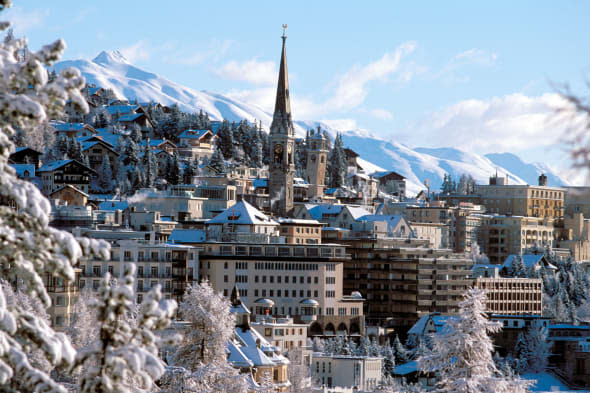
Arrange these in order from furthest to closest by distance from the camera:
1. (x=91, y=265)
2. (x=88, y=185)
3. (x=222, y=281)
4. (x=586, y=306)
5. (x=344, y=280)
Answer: (x=88, y=185)
(x=586, y=306)
(x=344, y=280)
(x=222, y=281)
(x=91, y=265)

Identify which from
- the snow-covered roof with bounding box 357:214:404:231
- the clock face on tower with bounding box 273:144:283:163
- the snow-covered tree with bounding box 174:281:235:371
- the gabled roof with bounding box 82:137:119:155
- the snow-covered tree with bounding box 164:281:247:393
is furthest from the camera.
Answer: the gabled roof with bounding box 82:137:119:155

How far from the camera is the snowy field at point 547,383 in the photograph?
12100 cm

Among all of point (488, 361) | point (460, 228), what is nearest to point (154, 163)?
point (460, 228)

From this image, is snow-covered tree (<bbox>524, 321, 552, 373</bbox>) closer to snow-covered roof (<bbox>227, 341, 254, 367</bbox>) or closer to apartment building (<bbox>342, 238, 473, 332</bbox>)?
apartment building (<bbox>342, 238, 473, 332</bbox>)

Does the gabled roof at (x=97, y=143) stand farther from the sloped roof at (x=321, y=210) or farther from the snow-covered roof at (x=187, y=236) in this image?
the snow-covered roof at (x=187, y=236)

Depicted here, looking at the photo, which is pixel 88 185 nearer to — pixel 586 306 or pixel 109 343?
pixel 586 306

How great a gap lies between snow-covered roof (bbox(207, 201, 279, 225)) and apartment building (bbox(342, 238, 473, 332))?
10113 millimetres

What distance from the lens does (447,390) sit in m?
38.3

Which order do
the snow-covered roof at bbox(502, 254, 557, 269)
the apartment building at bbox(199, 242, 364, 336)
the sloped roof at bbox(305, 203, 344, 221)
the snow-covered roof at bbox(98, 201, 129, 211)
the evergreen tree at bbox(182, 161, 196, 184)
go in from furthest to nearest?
the evergreen tree at bbox(182, 161, 196, 184) < the snow-covered roof at bbox(502, 254, 557, 269) < the sloped roof at bbox(305, 203, 344, 221) < the snow-covered roof at bbox(98, 201, 129, 211) < the apartment building at bbox(199, 242, 364, 336)

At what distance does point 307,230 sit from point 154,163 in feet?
171

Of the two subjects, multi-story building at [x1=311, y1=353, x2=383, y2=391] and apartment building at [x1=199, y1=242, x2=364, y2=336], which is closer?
multi-story building at [x1=311, y1=353, x2=383, y2=391]

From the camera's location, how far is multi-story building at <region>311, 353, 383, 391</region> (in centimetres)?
10961

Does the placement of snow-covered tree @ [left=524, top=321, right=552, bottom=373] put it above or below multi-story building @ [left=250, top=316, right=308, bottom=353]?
below

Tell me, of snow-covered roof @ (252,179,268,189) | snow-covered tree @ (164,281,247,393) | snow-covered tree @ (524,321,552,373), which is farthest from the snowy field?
snow-covered tree @ (164,281,247,393)
